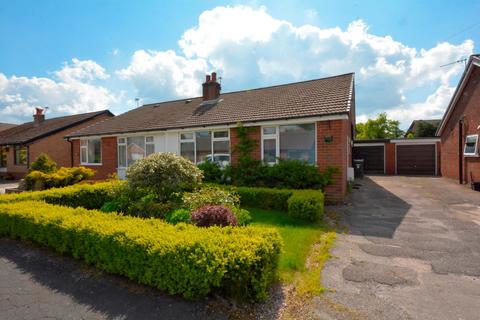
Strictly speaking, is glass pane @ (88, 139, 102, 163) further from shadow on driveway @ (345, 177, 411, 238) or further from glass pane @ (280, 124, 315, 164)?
shadow on driveway @ (345, 177, 411, 238)

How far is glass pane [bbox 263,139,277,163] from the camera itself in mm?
10375

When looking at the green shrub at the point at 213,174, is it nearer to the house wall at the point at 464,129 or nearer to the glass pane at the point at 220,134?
the glass pane at the point at 220,134

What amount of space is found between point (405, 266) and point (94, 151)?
57.4 feet

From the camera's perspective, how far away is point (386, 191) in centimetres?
1168

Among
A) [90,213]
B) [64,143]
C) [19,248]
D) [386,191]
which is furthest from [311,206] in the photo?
[64,143]

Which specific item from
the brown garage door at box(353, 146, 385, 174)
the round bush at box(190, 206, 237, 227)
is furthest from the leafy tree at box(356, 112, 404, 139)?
the round bush at box(190, 206, 237, 227)

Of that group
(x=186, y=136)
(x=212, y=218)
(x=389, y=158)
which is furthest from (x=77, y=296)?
(x=389, y=158)

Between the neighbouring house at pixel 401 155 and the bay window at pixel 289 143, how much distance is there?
43.3 feet

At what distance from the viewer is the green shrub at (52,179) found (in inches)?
452

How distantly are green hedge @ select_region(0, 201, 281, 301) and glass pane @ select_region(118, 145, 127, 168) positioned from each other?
10.9 m

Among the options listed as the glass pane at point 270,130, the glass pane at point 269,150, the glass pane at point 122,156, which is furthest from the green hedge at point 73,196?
the glass pane at point 122,156

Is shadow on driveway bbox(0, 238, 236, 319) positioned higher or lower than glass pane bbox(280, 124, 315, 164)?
lower

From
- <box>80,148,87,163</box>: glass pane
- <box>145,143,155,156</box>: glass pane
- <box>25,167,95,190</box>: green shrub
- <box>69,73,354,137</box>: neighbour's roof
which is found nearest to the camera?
<box>69,73,354,137</box>: neighbour's roof

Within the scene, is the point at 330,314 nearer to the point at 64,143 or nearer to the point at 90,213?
the point at 90,213
